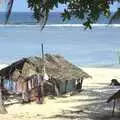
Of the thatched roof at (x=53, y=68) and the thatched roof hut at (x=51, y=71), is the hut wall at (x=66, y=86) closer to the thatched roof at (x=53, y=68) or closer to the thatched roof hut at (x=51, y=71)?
the thatched roof hut at (x=51, y=71)

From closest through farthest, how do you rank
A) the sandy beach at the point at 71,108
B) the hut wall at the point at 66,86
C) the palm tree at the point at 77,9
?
the palm tree at the point at 77,9 < the sandy beach at the point at 71,108 < the hut wall at the point at 66,86

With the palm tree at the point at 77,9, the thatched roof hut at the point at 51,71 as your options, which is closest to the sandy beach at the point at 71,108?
the thatched roof hut at the point at 51,71

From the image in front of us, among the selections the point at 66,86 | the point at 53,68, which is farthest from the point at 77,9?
the point at 66,86

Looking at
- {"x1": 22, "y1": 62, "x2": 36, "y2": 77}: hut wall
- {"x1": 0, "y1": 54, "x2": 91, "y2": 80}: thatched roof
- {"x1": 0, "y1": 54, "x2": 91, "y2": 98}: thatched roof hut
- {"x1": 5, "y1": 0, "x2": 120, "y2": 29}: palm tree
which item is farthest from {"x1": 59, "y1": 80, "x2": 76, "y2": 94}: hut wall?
{"x1": 5, "y1": 0, "x2": 120, "y2": 29}: palm tree

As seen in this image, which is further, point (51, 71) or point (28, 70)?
point (51, 71)

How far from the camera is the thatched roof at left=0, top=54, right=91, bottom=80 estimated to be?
60.4ft

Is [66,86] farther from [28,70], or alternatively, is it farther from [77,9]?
[77,9]

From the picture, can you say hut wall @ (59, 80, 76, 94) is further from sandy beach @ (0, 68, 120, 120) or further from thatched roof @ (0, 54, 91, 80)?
thatched roof @ (0, 54, 91, 80)

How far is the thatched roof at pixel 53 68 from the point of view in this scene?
18422mm

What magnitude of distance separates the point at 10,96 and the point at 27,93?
108cm

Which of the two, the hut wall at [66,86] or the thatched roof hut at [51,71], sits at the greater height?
the thatched roof hut at [51,71]

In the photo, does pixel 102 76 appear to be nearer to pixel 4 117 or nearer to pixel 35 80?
pixel 35 80

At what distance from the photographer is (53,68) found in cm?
1873

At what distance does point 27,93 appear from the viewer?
57.8 feet
